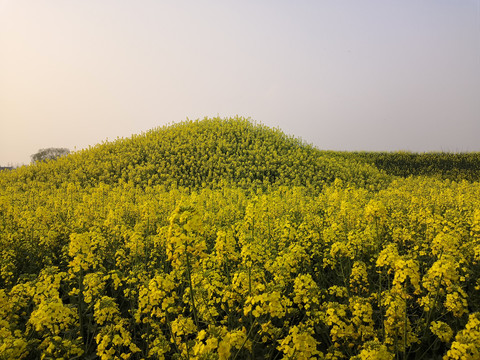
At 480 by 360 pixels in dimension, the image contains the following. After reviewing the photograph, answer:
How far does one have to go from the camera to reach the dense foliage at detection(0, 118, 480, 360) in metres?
3.77

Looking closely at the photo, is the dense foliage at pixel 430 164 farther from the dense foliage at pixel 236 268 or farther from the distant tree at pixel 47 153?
the distant tree at pixel 47 153

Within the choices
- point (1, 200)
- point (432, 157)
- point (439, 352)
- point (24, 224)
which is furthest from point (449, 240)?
point (432, 157)

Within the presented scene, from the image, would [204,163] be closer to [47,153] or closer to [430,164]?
[430,164]

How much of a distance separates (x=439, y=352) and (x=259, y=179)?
1778 centimetres

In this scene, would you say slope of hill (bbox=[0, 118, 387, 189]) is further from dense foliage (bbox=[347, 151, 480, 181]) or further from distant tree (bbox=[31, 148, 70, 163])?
distant tree (bbox=[31, 148, 70, 163])

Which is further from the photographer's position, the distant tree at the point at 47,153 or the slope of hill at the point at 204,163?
the distant tree at the point at 47,153

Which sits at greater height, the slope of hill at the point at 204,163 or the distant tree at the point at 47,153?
the distant tree at the point at 47,153

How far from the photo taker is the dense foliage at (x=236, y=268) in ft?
12.4

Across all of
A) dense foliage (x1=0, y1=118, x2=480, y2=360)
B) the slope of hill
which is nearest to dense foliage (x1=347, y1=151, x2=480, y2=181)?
the slope of hill

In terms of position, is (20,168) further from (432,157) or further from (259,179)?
(432,157)

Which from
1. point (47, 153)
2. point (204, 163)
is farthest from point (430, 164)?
point (47, 153)

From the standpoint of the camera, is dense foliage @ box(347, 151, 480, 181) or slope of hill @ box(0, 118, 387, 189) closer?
slope of hill @ box(0, 118, 387, 189)

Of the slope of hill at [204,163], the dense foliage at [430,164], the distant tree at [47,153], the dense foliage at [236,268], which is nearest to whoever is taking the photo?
the dense foliage at [236,268]

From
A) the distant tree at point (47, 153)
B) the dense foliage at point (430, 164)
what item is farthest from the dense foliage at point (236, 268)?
the distant tree at point (47, 153)
